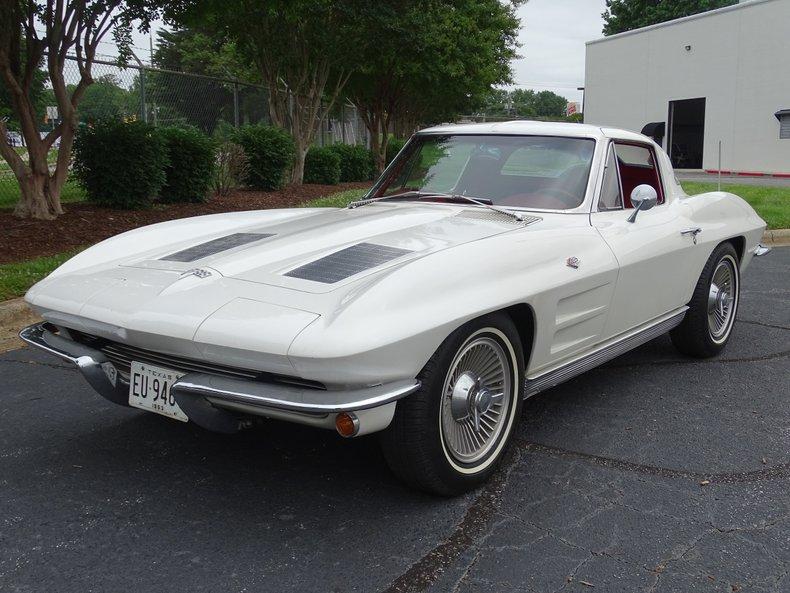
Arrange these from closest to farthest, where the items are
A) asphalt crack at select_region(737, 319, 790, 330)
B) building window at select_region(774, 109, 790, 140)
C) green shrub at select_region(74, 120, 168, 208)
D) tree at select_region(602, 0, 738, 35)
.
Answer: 1. asphalt crack at select_region(737, 319, 790, 330)
2. green shrub at select_region(74, 120, 168, 208)
3. building window at select_region(774, 109, 790, 140)
4. tree at select_region(602, 0, 738, 35)

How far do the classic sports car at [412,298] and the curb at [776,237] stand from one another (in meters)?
6.20

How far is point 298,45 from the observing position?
1535 centimetres

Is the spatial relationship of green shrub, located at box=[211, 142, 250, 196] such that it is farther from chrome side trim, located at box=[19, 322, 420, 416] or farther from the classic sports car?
chrome side trim, located at box=[19, 322, 420, 416]

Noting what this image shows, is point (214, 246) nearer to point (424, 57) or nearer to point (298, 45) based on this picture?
point (298, 45)

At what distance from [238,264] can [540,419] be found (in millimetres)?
1663

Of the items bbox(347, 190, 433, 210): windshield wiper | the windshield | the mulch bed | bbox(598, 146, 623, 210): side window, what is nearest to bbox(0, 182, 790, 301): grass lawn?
the mulch bed

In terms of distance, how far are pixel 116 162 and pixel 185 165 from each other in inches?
49.1

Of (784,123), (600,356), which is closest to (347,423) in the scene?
(600,356)

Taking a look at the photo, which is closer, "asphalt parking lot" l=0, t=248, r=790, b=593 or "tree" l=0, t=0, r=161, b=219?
"asphalt parking lot" l=0, t=248, r=790, b=593

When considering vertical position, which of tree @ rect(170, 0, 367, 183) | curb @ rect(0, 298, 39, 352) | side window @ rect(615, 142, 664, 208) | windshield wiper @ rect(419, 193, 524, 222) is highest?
tree @ rect(170, 0, 367, 183)

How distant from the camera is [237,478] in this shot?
3.01m

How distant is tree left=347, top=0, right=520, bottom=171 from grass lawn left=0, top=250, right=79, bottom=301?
9659 mm

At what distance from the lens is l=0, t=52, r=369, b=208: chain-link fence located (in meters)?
10.9

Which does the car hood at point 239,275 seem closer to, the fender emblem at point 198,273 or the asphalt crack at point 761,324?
the fender emblem at point 198,273
